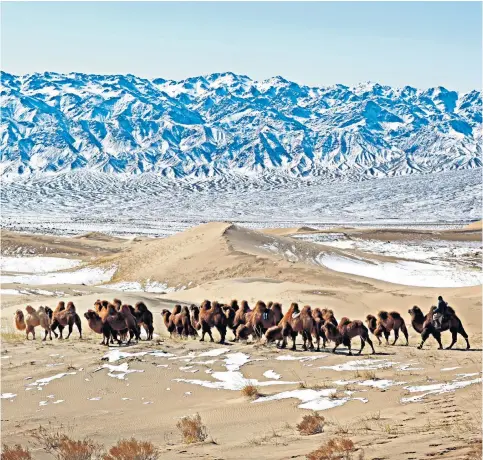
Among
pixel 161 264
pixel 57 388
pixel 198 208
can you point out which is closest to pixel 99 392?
pixel 57 388

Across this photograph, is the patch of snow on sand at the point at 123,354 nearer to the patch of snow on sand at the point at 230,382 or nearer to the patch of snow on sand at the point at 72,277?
the patch of snow on sand at the point at 230,382

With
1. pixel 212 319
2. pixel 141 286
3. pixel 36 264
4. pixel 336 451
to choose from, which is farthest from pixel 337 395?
pixel 36 264

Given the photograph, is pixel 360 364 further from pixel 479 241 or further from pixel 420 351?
pixel 479 241

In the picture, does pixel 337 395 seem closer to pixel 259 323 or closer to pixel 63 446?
pixel 63 446

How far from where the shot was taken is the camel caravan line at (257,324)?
16141mm

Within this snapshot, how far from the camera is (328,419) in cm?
981

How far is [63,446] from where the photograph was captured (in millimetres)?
8320

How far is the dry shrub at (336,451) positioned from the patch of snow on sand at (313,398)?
9.90ft

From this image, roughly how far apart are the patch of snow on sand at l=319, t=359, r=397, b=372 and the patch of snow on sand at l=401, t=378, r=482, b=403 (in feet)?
6.47

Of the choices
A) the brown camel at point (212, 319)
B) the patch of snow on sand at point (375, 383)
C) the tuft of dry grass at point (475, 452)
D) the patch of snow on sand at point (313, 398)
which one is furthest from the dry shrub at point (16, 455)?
the brown camel at point (212, 319)

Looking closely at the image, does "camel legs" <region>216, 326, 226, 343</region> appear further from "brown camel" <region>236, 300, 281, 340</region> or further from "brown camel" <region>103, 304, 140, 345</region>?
"brown camel" <region>103, 304, 140, 345</region>

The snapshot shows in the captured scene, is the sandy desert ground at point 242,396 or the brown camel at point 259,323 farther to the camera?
the brown camel at point 259,323

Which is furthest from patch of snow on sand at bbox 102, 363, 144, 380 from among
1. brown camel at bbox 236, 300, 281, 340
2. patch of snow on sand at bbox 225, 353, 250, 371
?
brown camel at bbox 236, 300, 281, 340

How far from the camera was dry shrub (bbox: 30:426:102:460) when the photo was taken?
8.01m
